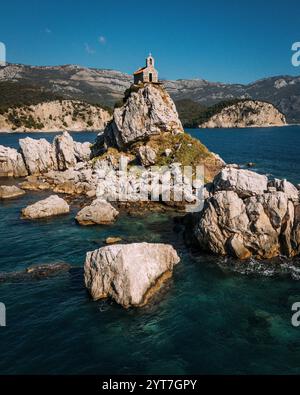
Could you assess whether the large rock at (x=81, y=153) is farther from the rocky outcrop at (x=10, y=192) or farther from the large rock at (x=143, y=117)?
the rocky outcrop at (x=10, y=192)

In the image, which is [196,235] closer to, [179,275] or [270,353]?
[179,275]

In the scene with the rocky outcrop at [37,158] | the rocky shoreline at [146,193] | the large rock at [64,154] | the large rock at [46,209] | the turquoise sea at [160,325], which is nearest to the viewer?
Result: the turquoise sea at [160,325]

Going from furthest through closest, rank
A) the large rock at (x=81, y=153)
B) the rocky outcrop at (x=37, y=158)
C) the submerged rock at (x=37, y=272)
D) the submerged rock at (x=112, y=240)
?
the large rock at (x=81, y=153)
the rocky outcrop at (x=37, y=158)
the submerged rock at (x=112, y=240)
the submerged rock at (x=37, y=272)

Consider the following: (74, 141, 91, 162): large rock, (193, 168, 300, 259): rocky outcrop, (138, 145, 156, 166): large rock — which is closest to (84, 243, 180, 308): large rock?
(193, 168, 300, 259): rocky outcrop

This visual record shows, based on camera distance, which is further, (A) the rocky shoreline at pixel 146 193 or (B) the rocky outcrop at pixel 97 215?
(B) the rocky outcrop at pixel 97 215

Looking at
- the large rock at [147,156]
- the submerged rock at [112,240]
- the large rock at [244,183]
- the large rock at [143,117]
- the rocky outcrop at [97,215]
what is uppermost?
the large rock at [143,117]

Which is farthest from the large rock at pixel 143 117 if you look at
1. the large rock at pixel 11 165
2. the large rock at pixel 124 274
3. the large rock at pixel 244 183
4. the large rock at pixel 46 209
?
the large rock at pixel 124 274

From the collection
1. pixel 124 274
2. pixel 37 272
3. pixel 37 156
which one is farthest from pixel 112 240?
pixel 37 156
